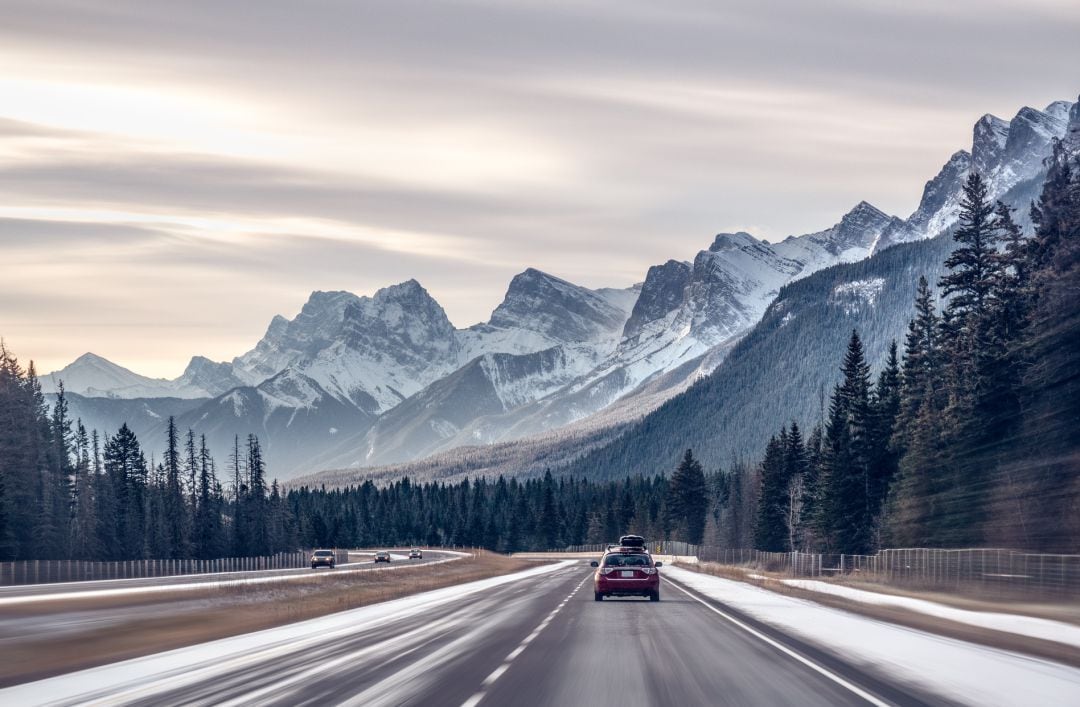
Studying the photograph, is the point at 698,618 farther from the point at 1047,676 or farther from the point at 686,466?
the point at 686,466

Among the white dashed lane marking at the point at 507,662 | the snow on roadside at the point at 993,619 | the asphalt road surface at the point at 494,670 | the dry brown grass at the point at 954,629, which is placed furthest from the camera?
the snow on roadside at the point at 993,619

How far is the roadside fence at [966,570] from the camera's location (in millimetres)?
40062

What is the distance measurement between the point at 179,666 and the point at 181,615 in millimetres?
13654

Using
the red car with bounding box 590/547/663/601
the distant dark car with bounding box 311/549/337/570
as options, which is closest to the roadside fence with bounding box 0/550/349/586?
the distant dark car with bounding box 311/549/337/570

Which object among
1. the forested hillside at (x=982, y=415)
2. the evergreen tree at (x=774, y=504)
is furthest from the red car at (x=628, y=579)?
the evergreen tree at (x=774, y=504)

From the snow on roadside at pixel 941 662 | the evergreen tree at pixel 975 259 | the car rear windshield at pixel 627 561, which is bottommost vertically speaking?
the car rear windshield at pixel 627 561

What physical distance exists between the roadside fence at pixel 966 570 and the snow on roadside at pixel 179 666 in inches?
802

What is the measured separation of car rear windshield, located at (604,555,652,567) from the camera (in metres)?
43.9

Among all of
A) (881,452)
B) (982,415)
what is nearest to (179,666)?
(982,415)

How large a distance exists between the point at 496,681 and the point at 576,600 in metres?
26.4

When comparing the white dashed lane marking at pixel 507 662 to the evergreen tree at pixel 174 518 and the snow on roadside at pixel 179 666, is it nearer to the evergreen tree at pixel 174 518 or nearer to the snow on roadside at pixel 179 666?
the snow on roadside at pixel 179 666

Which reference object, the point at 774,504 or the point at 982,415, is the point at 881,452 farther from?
the point at 774,504

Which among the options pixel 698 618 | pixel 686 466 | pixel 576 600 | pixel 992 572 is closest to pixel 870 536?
pixel 992 572

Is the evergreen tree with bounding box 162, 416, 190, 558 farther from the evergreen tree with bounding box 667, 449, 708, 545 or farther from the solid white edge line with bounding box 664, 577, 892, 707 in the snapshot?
the solid white edge line with bounding box 664, 577, 892, 707
